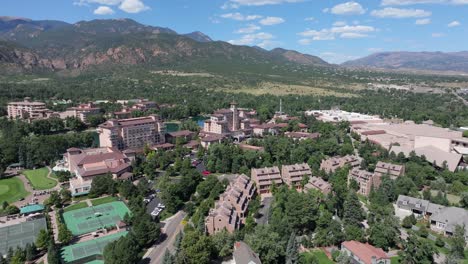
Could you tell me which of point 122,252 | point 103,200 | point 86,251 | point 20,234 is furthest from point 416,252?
point 20,234

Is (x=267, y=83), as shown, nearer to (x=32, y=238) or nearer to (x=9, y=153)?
(x=9, y=153)

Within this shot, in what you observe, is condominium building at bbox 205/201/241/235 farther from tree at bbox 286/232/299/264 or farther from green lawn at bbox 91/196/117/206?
green lawn at bbox 91/196/117/206

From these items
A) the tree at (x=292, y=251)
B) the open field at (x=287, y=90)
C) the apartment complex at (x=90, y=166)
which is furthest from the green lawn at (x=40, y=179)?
the open field at (x=287, y=90)

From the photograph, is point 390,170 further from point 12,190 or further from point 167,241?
point 12,190

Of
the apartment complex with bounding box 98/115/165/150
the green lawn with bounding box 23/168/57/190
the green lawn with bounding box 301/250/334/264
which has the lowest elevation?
the green lawn with bounding box 301/250/334/264

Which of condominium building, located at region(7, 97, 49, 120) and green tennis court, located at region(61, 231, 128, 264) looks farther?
condominium building, located at region(7, 97, 49, 120)

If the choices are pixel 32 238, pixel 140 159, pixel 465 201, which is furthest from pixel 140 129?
pixel 465 201

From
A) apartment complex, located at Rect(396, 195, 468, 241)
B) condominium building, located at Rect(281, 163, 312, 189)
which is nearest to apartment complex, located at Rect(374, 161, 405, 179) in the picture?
apartment complex, located at Rect(396, 195, 468, 241)
